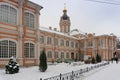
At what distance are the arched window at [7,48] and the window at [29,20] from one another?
378cm

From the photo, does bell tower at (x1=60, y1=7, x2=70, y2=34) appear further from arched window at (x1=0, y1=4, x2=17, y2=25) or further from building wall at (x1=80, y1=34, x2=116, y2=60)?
arched window at (x1=0, y1=4, x2=17, y2=25)

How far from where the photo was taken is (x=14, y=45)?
24297mm

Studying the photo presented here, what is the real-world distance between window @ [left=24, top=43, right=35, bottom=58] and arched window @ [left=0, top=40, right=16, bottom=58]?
7.63ft

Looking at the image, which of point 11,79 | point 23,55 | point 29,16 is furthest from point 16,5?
point 11,79

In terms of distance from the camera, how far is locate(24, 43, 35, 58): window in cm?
2636

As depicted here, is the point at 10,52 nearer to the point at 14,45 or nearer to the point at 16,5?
the point at 14,45

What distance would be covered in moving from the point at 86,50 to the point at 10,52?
128 feet

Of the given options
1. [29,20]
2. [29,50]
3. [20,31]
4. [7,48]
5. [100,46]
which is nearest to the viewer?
[7,48]

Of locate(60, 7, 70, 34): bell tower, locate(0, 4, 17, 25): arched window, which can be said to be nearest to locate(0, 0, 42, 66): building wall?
→ locate(0, 4, 17, 25): arched window

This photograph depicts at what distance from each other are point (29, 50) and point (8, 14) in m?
5.89

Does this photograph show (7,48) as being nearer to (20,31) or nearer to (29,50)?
(20,31)

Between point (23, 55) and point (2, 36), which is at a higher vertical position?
point (2, 36)

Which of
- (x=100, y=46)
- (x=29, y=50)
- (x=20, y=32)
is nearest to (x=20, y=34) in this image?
(x=20, y=32)

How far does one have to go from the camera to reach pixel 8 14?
23.8 metres
